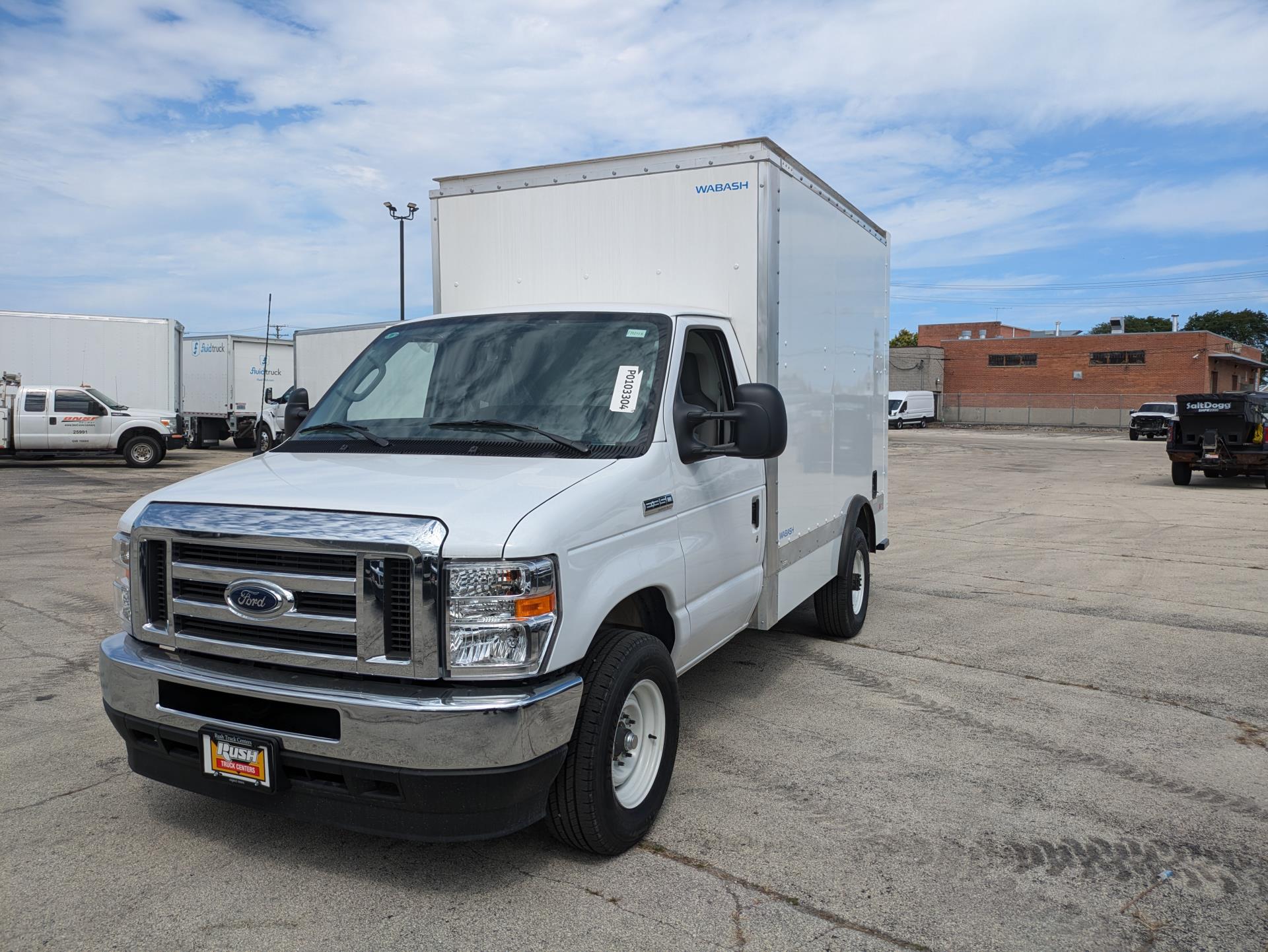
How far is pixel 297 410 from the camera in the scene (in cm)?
525

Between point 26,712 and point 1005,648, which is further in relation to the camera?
point 1005,648

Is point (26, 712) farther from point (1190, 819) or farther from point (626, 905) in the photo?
point (1190, 819)

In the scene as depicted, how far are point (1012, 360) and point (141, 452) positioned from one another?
54116 mm

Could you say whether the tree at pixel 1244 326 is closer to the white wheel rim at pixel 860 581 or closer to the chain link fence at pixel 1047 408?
the chain link fence at pixel 1047 408

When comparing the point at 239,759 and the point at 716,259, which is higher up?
the point at 716,259

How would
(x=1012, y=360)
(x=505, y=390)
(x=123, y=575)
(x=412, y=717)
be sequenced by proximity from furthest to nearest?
(x=1012, y=360) < (x=505, y=390) < (x=123, y=575) < (x=412, y=717)

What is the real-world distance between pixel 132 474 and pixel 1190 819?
22.1m

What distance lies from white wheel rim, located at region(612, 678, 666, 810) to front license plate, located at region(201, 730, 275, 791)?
4.10 feet

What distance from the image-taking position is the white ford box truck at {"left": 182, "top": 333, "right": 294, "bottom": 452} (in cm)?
2966

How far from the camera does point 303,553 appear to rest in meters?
3.37

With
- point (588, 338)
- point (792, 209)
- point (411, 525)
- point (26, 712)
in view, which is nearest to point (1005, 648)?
point (792, 209)

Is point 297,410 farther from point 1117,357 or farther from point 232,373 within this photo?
point 1117,357

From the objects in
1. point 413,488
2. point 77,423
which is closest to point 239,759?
point 413,488

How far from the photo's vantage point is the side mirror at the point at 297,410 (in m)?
5.06
